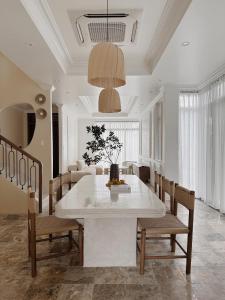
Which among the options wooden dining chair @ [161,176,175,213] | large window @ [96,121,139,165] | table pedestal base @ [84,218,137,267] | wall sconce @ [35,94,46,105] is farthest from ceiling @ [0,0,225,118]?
large window @ [96,121,139,165]

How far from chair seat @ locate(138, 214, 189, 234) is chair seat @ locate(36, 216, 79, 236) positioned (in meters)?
0.72

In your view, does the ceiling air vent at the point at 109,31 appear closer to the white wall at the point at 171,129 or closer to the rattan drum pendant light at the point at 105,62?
the rattan drum pendant light at the point at 105,62

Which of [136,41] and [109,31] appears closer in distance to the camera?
[109,31]

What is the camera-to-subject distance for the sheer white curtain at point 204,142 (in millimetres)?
4961

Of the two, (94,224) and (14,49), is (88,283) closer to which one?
(94,224)

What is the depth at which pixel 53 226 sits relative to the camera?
8.78 feet

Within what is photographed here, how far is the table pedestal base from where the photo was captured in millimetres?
2664

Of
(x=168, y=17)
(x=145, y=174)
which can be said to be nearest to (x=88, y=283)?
(x=168, y=17)

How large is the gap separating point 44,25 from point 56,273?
291 centimetres

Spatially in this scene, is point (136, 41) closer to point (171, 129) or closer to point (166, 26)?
point (166, 26)

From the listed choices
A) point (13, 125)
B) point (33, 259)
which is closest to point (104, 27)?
point (33, 259)

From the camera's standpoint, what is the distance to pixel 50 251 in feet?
10.4

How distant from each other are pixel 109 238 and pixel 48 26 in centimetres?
277

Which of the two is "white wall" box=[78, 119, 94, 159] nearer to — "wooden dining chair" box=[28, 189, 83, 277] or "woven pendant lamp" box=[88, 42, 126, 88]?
"wooden dining chair" box=[28, 189, 83, 277]
